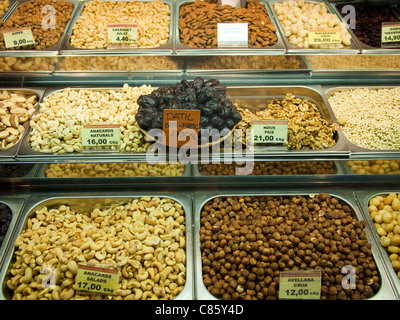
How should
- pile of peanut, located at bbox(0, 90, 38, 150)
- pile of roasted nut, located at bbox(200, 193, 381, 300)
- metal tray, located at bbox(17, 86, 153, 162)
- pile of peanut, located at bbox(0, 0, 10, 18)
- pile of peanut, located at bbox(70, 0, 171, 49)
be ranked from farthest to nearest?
pile of peanut, located at bbox(0, 0, 10, 18)
pile of peanut, located at bbox(70, 0, 171, 49)
pile of peanut, located at bbox(0, 90, 38, 150)
metal tray, located at bbox(17, 86, 153, 162)
pile of roasted nut, located at bbox(200, 193, 381, 300)

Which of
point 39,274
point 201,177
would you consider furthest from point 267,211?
point 39,274

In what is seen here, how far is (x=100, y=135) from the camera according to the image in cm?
171

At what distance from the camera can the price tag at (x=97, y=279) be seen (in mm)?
1484

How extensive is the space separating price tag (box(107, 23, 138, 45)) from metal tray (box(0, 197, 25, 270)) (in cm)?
100

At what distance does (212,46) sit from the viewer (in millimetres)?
2006

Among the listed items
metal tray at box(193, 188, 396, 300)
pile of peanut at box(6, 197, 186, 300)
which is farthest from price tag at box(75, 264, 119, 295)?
metal tray at box(193, 188, 396, 300)

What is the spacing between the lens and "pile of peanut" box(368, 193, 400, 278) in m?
1.69

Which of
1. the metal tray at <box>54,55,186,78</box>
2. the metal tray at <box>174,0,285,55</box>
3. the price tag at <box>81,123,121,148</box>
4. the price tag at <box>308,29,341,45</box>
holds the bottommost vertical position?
the price tag at <box>81,123,121,148</box>

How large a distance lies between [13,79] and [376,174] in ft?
7.12

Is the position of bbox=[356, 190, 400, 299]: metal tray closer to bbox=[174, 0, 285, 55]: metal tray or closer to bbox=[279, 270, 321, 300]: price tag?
bbox=[279, 270, 321, 300]: price tag

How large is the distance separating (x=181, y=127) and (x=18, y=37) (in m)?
1.10

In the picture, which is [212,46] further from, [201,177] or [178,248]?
[178,248]

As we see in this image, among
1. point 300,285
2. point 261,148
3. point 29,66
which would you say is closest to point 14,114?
point 29,66

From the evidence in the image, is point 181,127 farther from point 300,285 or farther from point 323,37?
point 323,37
